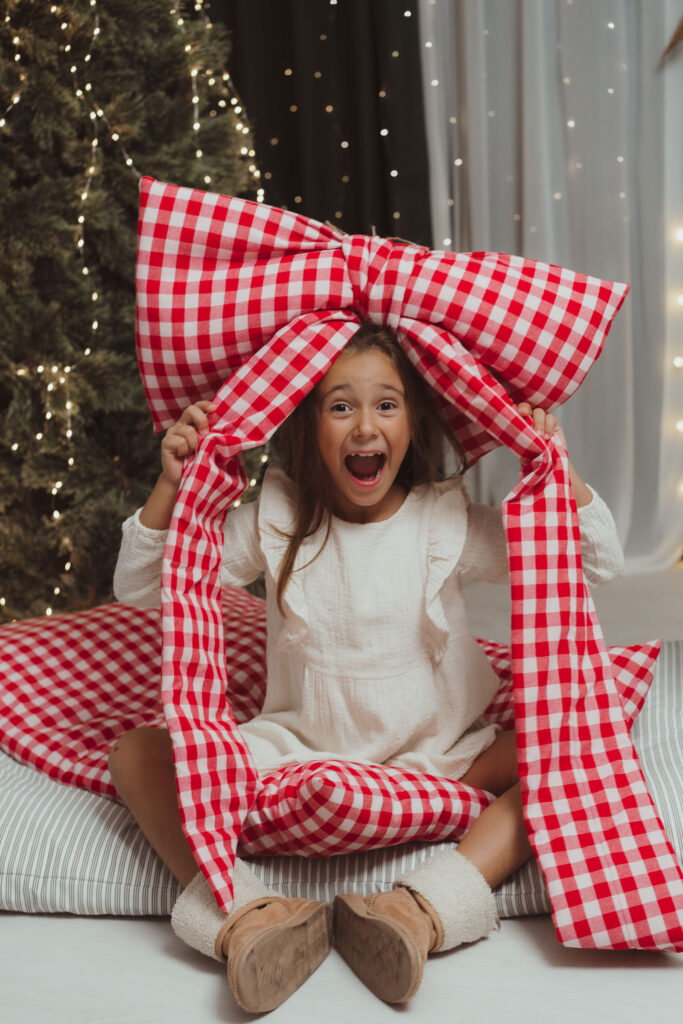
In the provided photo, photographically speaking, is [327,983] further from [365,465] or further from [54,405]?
[54,405]

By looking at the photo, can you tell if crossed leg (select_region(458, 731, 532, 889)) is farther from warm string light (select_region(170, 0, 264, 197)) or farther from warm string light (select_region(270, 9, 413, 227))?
warm string light (select_region(270, 9, 413, 227))

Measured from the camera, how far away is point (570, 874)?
1092 millimetres

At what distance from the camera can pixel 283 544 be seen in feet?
4.30

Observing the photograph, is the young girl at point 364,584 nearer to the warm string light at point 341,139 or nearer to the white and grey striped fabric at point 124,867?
the white and grey striped fabric at point 124,867

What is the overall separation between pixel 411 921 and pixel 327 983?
112mm

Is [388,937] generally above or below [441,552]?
below

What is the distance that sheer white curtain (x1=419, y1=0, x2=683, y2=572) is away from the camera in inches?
113

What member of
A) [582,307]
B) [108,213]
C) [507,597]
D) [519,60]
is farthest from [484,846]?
[519,60]

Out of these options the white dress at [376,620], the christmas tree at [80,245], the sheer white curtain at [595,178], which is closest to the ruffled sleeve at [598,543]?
the white dress at [376,620]

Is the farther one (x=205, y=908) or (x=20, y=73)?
(x=20, y=73)

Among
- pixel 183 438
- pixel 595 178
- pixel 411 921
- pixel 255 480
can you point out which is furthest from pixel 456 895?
pixel 595 178

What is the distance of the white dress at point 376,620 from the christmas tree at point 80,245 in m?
0.92

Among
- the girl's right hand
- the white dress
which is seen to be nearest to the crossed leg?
the white dress

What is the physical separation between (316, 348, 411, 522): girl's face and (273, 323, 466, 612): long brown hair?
0.06ft
